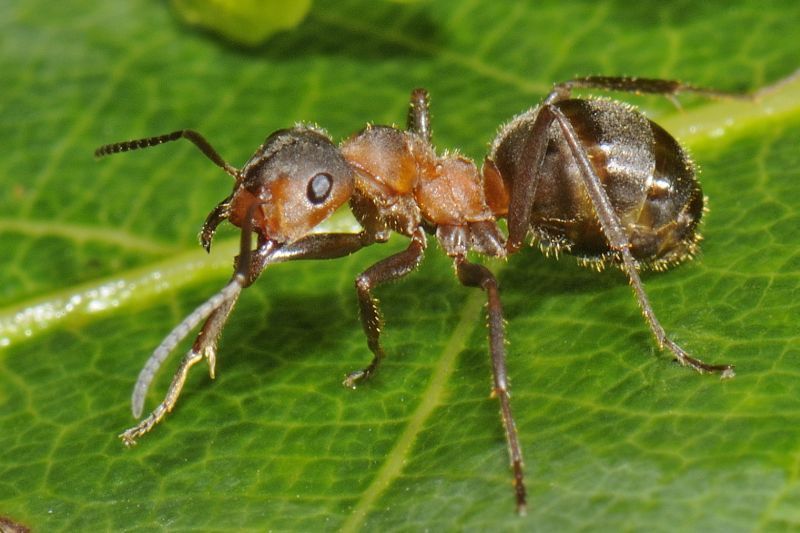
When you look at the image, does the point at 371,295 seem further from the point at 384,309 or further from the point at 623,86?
the point at 623,86

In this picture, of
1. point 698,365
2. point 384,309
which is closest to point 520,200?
point 384,309

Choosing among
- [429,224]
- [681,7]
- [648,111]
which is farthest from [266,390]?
[681,7]

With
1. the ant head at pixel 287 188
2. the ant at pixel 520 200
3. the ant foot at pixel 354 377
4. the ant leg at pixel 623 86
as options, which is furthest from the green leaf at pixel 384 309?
the ant head at pixel 287 188

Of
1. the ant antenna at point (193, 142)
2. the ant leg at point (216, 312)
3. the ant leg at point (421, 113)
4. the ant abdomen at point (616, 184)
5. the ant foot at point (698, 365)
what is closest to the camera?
the ant foot at point (698, 365)

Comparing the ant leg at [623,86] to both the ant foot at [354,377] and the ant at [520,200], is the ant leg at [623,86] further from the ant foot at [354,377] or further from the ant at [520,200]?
the ant foot at [354,377]

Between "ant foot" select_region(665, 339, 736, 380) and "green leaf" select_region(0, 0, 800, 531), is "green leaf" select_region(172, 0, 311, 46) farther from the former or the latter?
"ant foot" select_region(665, 339, 736, 380)

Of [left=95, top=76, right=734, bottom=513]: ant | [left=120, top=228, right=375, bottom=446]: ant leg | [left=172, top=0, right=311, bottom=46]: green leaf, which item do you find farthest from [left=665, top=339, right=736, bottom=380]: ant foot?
[left=172, top=0, right=311, bottom=46]: green leaf
